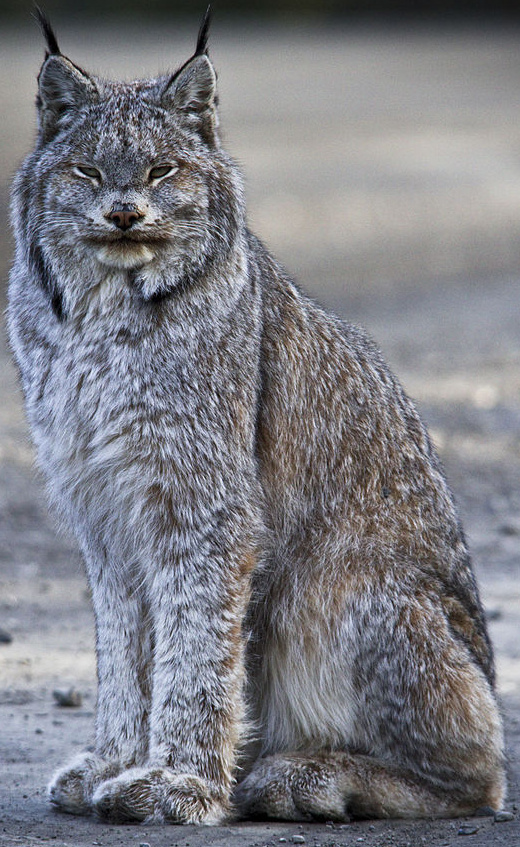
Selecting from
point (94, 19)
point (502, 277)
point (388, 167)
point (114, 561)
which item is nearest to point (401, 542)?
point (114, 561)

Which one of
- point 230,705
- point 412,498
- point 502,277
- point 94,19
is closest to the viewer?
point 230,705

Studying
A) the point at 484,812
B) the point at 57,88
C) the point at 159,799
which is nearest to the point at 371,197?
the point at 57,88

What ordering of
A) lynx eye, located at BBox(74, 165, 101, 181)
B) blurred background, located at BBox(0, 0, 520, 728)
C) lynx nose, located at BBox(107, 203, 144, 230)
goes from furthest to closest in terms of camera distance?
blurred background, located at BBox(0, 0, 520, 728) < lynx eye, located at BBox(74, 165, 101, 181) < lynx nose, located at BBox(107, 203, 144, 230)

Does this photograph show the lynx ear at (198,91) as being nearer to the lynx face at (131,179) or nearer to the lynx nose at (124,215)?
the lynx face at (131,179)

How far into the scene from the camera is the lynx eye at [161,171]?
16.9 feet

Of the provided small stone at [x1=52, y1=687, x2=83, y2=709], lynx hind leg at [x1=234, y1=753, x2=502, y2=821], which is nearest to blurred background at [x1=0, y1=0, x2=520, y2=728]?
small stone at [x1=52, y1=687, x2=83, y2=709]

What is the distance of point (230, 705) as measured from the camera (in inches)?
205

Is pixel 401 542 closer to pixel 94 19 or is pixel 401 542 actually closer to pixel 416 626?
pixel 416 626

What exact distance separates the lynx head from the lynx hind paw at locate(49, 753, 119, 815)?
5.86 feet

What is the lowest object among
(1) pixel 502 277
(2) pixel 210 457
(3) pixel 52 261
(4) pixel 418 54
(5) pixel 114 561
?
(5) pixel 114 561

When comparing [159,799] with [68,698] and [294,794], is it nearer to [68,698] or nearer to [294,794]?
[294,794]

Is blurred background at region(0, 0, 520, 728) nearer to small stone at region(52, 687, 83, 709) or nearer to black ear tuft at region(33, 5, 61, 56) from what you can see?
small stone at region(52, 687, 83, 709)

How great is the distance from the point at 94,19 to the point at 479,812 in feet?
133

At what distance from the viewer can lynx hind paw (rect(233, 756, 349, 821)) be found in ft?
17.0
